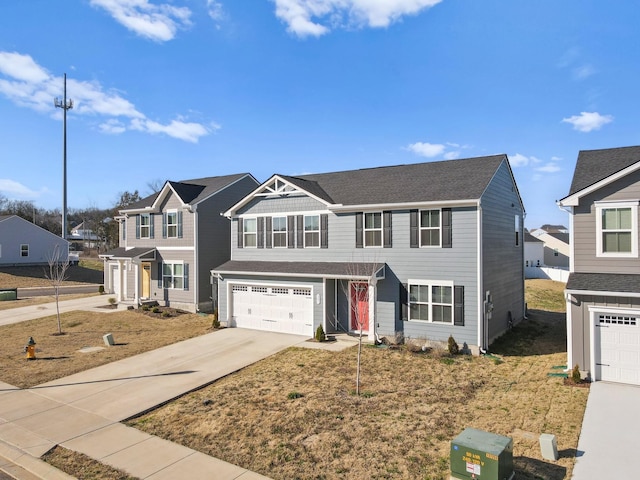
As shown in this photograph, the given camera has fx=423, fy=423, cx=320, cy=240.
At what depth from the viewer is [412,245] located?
18.2 m

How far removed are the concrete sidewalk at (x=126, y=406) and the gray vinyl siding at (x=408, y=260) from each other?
451 cm

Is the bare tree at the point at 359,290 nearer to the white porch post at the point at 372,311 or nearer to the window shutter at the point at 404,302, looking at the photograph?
the white porch post at the point at 372,311

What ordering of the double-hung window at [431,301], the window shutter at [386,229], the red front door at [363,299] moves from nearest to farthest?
the double-hung window at [431,301] → the window shutter at [386,229] → the red front door at [363,299]

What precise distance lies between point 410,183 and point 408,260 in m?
3.93

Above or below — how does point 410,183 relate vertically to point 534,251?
above

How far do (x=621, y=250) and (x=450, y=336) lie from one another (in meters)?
6.66

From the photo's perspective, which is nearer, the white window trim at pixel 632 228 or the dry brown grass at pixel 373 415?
the dry brown grass at pixel 373 415

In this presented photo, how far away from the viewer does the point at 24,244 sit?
50.7 metres

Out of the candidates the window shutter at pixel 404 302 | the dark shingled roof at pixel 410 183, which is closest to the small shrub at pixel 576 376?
the window shutter at pixel 404 302

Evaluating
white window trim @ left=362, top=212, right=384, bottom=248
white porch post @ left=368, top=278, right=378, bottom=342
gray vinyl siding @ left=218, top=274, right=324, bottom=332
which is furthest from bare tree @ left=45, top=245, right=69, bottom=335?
white window trim @ left=362, top=212, right=384, bottom=248

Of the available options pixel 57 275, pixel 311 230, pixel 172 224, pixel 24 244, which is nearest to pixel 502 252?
pixel 311 230

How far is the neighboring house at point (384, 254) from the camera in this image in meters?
17.2

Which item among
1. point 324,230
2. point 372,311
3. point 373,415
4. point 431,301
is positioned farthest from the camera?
point 324,230

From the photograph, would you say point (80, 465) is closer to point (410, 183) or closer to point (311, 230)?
point (311, 230)
